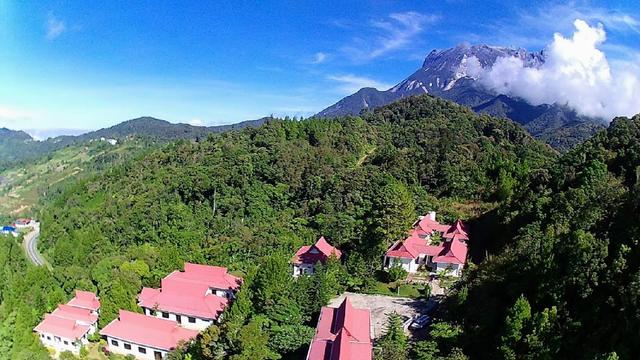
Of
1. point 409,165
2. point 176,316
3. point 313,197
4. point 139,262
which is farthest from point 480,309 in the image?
point 409,165

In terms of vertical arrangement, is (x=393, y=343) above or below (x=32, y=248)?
above

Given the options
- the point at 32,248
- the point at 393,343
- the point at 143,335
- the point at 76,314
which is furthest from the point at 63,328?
the point at 32,248

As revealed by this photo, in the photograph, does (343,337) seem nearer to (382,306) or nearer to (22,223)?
(382,306)

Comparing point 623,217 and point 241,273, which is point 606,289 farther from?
point 241,273

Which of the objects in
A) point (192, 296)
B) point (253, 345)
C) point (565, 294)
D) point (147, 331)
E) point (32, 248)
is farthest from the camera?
point (32, 248)

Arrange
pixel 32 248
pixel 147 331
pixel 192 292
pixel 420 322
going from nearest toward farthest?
pixel 420 322, pixel 147 331, pixel 192 292, pixel 32 248

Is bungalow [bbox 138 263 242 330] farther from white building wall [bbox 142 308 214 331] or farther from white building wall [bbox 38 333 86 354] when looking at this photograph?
white building wall [bbox 38 333 86 354]

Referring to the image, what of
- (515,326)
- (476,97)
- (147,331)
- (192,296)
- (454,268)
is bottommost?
(147,331)

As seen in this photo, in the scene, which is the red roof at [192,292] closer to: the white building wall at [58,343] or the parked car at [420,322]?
the white building wall at [58,343]

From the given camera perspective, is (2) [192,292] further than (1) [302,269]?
No
